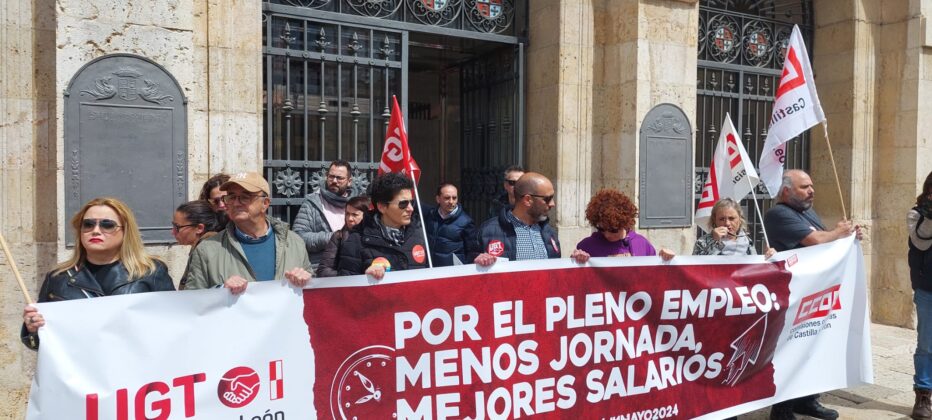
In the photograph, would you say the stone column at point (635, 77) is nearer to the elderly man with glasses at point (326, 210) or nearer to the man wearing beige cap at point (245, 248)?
the elderly man with glasses at point (326, 210)

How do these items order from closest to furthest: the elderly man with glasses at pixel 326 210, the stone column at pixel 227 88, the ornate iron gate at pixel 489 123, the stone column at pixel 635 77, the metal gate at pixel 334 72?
the elderly man with glasses at pixel 326 210 → the stone column at pixel 227 88 → the metal gate at pixel 334 72 → the stone column at pixel 635 77 → the ornate iron gate at pixel 489 123

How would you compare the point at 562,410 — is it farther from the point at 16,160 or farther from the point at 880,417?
the point at 16,160

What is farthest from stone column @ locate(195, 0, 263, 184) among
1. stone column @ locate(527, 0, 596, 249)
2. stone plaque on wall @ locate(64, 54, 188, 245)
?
stone column @ locate(527, 0, 596, 249)

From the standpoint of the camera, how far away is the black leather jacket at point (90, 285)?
2.78m

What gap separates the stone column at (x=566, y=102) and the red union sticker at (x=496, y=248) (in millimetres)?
3061

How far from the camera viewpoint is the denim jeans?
4766 millimetres

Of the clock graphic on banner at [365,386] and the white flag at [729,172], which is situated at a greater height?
the white flag at [729,172]

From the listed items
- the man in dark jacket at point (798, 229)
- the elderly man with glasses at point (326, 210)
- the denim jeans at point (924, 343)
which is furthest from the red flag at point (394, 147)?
the denim jeans at point (924, 343)

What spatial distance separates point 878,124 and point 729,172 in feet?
16.5

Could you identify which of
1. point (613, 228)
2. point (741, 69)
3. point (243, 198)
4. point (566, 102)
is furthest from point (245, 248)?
point (741, 69)

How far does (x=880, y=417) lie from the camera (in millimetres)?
4934

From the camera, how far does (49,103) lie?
16.3ft

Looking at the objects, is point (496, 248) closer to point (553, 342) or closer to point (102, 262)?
point (553, 342)

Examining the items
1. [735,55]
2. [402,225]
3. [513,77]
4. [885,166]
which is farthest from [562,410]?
[885,166]
